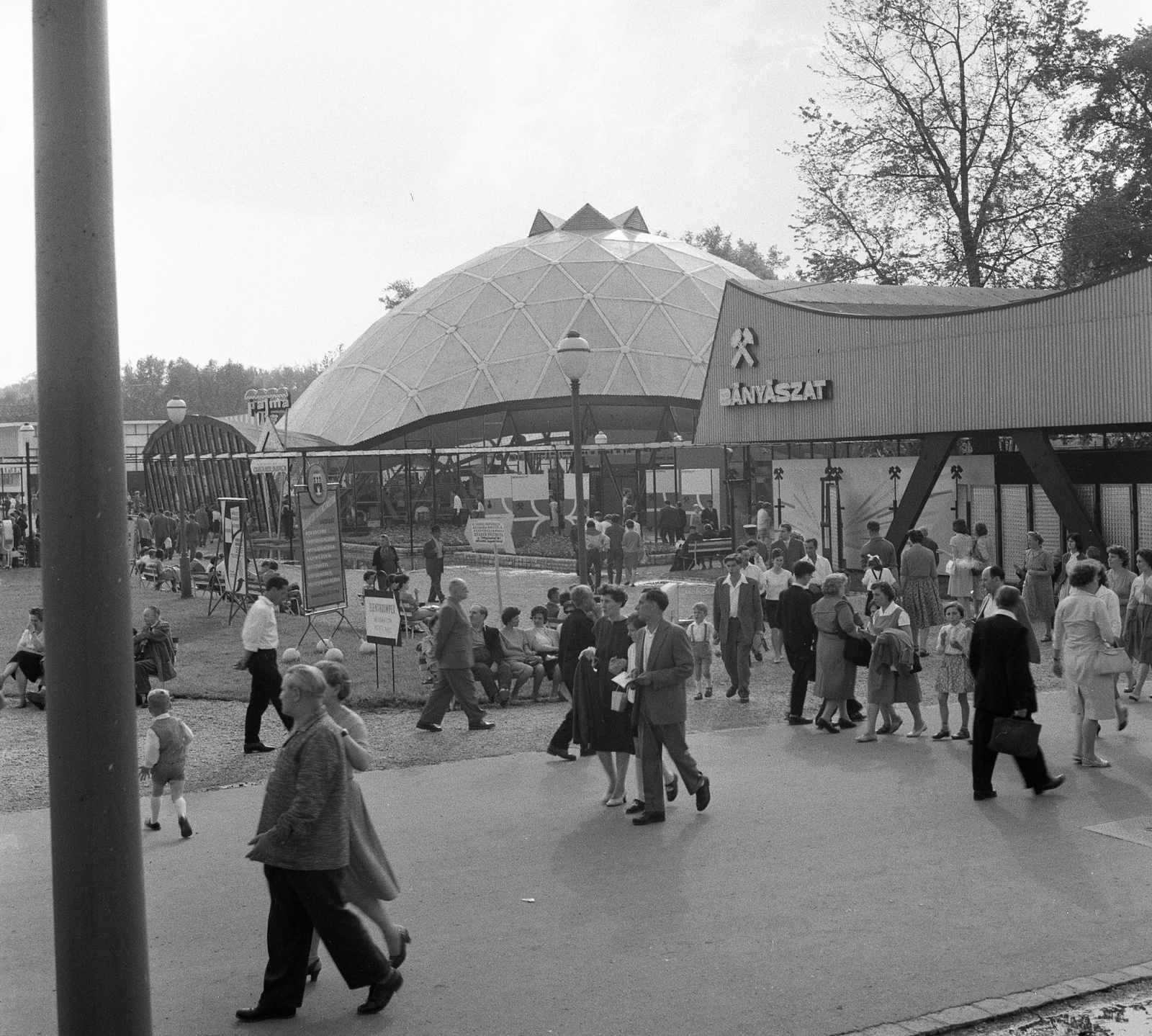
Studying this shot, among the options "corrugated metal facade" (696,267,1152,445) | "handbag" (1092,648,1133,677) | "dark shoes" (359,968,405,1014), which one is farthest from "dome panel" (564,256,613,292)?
"dark shoes" (359,968,405,1014)

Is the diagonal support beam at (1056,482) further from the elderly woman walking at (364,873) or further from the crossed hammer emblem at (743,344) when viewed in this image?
the elderly woman walking at (364,873)

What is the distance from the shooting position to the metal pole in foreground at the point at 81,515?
12.9 feet

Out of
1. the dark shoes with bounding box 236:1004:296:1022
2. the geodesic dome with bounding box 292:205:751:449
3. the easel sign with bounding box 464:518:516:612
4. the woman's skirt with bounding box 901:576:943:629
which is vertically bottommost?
the dark shoes with bounding box 236:1004:296:1022

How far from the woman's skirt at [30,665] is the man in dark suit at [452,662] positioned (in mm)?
4735

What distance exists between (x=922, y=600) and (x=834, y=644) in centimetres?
553

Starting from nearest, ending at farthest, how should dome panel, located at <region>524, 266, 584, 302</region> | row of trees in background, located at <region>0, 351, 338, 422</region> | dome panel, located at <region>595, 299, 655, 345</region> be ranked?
dome panel, located at <region>595, 299, 655, 345</region>, dome panel, located at <region>524, 266, 584, 302</region>, row of trees in background, located at <region>0, 351, 338, 422</region>

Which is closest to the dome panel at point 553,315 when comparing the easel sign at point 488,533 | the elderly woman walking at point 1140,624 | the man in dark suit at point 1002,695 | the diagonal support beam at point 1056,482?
the diagonal support beam at point 1056,482

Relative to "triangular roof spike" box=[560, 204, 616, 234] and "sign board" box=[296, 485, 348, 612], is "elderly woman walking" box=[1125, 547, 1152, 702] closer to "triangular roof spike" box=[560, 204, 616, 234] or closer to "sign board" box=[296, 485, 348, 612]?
"sign board" box=[296, 485, 348, 612]

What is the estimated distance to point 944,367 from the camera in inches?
930

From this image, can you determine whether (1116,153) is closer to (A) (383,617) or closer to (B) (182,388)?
(A) (383,617)

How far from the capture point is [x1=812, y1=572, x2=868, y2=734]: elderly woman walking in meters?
11.8

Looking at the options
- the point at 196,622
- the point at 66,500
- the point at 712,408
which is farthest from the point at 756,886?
the point at 712,408

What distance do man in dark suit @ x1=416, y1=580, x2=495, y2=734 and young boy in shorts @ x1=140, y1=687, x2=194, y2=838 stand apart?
3317 millimetres

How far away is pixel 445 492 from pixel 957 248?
A: 18875 mm
